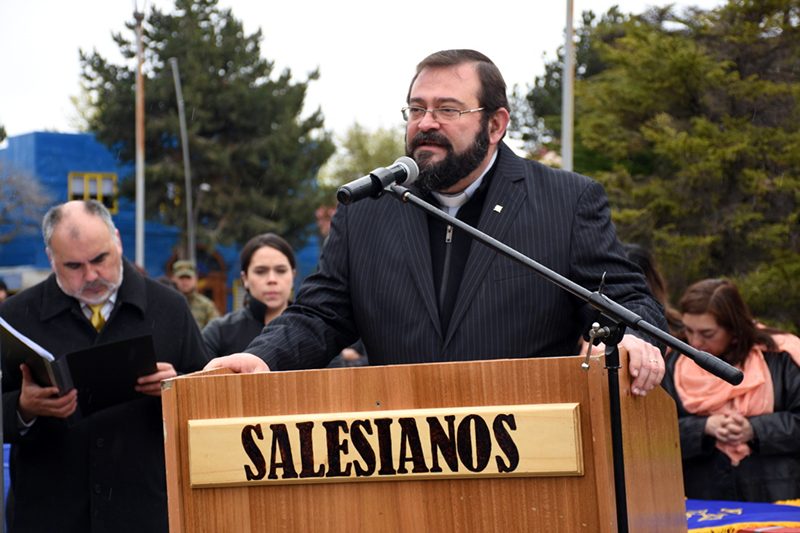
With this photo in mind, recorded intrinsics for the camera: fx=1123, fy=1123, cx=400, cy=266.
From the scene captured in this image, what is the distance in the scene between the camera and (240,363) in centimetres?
293

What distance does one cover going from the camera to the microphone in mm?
2746

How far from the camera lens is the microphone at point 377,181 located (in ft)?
9.01

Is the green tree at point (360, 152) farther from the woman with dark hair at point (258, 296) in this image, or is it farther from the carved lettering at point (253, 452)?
the carved lettering at point (253, 452)

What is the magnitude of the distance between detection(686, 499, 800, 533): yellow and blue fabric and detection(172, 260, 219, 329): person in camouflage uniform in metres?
7.29

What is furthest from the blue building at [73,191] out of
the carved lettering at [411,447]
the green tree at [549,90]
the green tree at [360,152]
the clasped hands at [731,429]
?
the carved lettering at [411,447]

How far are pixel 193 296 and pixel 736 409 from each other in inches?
287

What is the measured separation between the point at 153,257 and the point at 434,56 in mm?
41216

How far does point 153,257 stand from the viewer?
143ft

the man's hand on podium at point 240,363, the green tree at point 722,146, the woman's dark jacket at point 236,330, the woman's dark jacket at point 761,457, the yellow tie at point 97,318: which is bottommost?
the woman's dark jacket at point 761,457

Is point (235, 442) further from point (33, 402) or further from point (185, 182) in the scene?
point (185, 182)

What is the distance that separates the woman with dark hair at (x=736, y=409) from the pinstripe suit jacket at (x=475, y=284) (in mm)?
1992

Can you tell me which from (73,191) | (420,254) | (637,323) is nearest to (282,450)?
(637,323)

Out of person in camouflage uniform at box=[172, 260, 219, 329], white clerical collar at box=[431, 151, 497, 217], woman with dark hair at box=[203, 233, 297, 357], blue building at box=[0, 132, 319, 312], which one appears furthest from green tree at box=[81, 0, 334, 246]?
white clerical collar at box=[431, 151, 497, 217]

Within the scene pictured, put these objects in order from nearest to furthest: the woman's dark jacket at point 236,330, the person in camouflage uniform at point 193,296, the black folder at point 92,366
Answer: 1. the black folder at point 92,366
2. the woman's dark jacket at point 236,330
3. the person in camouflage uniform at point 193,296
